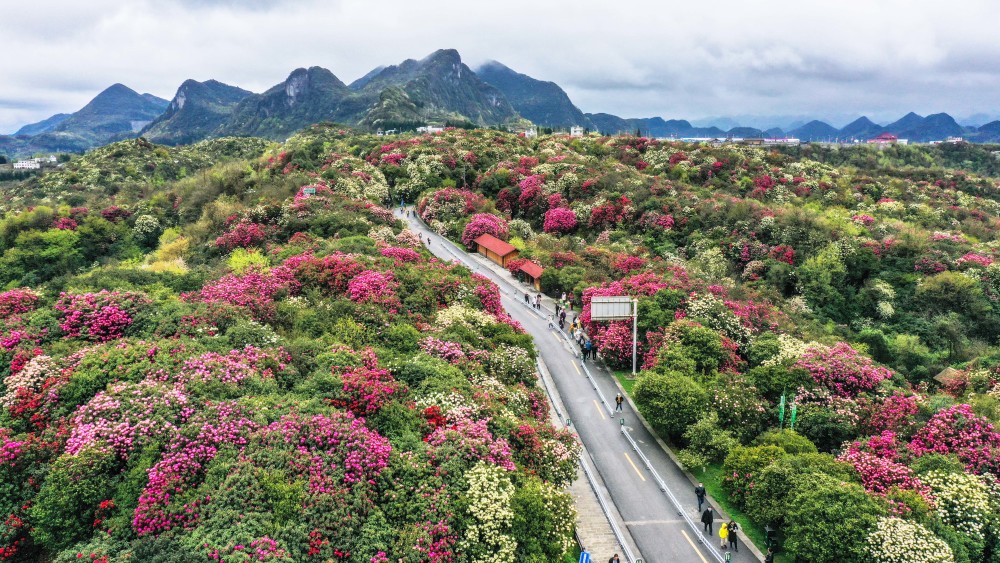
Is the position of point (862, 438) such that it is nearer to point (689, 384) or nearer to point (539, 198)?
point (689, 384)

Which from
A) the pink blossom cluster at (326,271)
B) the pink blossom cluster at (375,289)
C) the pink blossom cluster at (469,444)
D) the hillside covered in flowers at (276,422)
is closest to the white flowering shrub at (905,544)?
the hillside covered in flowers at (276,422)

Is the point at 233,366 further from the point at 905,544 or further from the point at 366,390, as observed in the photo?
the point at 905,544

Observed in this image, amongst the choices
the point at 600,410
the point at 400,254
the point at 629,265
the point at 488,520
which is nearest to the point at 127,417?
the point at 488,520

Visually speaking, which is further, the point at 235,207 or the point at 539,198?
the point at 539,198

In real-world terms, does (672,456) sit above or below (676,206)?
below

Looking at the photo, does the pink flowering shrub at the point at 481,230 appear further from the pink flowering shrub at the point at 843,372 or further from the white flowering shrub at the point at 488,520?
the white flowering shrub at the point at 488,520

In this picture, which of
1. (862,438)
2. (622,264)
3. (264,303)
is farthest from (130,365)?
(622,264)
